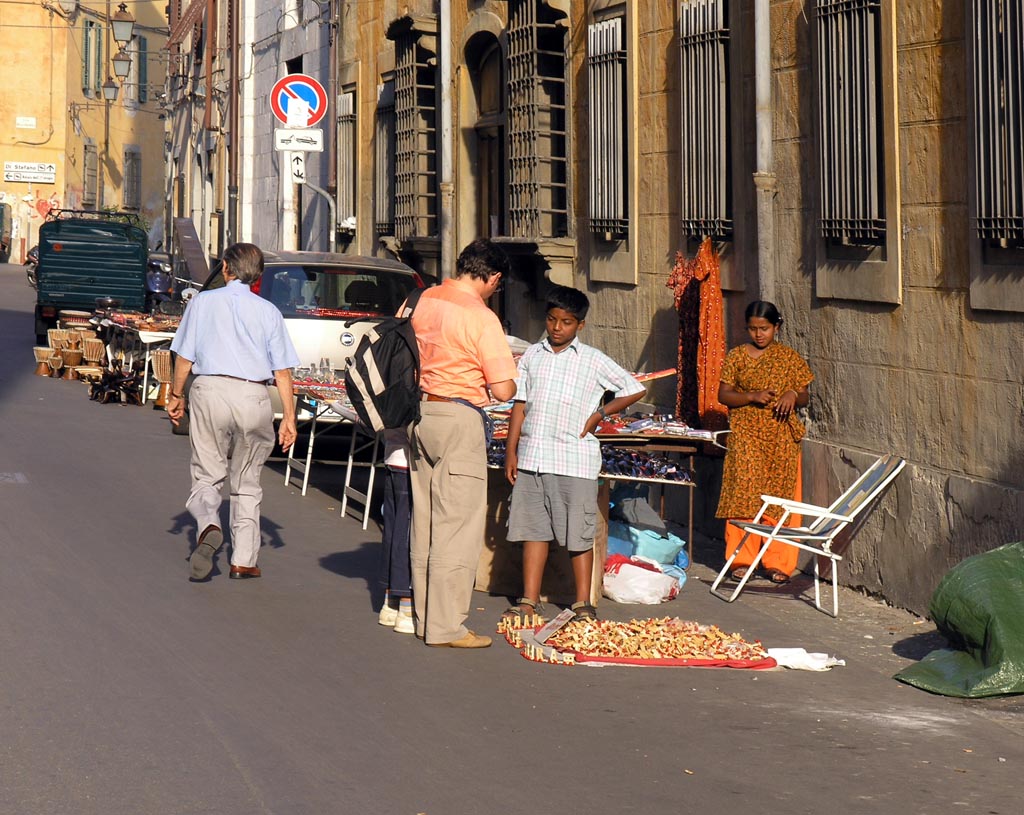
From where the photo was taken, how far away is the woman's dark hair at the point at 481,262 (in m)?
7.82

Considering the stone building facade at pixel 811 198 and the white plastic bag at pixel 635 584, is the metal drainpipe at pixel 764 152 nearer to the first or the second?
the stone building facade at pixel 811 198

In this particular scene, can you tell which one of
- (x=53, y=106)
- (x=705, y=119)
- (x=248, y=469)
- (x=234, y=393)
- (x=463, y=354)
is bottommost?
(x=248, y=469)

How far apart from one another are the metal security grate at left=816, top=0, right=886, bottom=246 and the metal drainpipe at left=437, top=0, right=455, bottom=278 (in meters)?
7.74

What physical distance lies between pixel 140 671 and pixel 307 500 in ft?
18.1

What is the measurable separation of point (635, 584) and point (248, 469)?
7.33ft

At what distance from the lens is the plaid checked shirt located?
8.07 metres

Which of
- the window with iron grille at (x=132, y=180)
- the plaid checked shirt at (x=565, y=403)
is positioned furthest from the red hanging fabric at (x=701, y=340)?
the window with iron grille at (x=132, y=180)

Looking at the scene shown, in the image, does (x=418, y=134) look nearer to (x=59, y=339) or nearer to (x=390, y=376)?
(x=59, y=339)

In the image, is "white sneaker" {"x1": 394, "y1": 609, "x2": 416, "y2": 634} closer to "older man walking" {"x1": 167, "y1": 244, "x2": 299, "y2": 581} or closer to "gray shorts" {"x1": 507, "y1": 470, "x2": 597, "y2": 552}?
"gray shorts" {"x1": 507, "y1": 470, "x2": 597, "y2": 552}

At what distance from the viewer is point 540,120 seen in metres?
14.9

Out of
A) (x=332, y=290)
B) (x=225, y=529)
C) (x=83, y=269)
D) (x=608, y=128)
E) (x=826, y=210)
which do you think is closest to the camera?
(x=826, y=210)

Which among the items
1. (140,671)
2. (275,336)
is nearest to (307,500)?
(275,336)

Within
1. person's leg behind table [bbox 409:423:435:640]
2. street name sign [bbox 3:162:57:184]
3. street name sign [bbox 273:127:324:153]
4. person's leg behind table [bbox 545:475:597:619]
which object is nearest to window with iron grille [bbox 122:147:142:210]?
street name sign [bbox 3:162:57:184]

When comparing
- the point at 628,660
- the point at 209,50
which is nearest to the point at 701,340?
the point at 628,660
